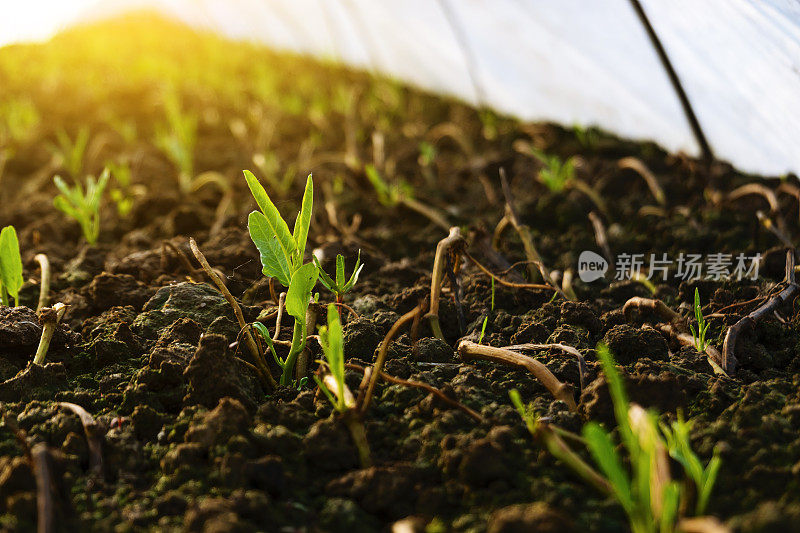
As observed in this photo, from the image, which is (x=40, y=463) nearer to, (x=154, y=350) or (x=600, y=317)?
(x=154, y=350)

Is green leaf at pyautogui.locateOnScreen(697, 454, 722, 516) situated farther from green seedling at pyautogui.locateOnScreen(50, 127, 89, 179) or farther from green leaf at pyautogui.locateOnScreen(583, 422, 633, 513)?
green seedling at pyautogui.locateOnScreen(50, 127, 89, 179)

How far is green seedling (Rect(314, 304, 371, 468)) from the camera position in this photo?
938 millimetres

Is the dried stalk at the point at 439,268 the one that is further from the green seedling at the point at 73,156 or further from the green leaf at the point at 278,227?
the green seedling at the point at 73,156

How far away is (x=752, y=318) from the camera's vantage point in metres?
1.27

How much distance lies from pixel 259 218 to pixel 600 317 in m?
0.79

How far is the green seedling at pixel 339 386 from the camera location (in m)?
0.94

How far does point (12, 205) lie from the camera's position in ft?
8.48

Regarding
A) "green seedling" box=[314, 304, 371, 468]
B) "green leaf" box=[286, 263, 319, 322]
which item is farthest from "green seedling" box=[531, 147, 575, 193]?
"green seedling" box=[314, 304, 371, 468]

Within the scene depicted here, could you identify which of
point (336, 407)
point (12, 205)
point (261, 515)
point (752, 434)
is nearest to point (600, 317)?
point (752, 434)

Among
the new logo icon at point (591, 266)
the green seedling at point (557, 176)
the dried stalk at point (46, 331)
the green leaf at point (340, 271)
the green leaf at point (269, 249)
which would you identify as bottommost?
the new logo icon at point (591, 266)

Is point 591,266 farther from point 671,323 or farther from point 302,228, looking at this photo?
point 302,228

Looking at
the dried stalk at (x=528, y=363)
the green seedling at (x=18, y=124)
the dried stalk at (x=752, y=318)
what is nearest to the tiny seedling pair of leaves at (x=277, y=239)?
the dried stalk at (x=528, y=363)

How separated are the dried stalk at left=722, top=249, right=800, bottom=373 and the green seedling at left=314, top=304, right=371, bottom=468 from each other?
2.24 ft

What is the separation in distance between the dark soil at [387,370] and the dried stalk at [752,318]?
43 millimetres
